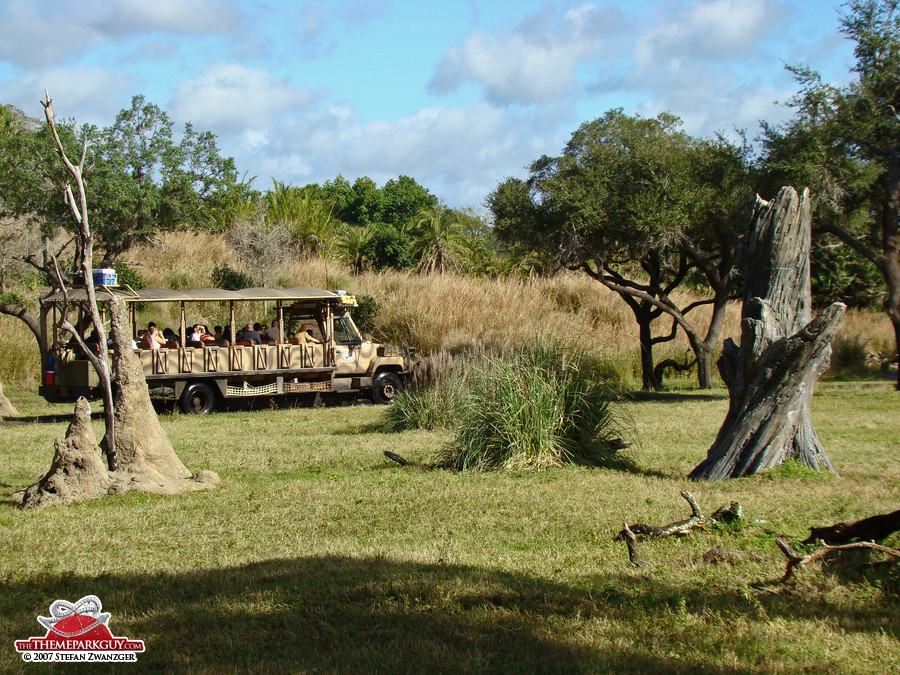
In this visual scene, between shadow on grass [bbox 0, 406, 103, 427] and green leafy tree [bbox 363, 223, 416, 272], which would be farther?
green leafy tree [bbox 363, 223, 416, 272]

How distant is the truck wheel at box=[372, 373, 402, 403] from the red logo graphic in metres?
14.8

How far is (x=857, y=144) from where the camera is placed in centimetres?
1850

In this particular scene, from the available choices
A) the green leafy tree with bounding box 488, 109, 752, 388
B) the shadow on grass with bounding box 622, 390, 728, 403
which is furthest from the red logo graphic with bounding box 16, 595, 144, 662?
the green leafy tree with bounding box 488, 109, 752, 388

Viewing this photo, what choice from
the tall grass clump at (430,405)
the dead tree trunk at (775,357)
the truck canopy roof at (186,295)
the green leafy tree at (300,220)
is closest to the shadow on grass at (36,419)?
the truck canopy roof at (186,295)

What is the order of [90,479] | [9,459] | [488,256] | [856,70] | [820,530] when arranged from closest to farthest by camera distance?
[820,530] < [90,479] < [9,459] < [856,70] < [488,256]

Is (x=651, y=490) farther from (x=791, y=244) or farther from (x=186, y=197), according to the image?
(x=186, y=197)

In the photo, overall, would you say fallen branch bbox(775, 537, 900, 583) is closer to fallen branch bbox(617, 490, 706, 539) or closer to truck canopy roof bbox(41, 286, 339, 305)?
fallen branch bbox(617, 490, 706, 539)

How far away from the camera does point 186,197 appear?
2183 cm

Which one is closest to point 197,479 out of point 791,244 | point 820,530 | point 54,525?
point 54,525

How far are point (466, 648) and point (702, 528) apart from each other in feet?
10.1

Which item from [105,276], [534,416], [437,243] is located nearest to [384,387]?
[105,276]

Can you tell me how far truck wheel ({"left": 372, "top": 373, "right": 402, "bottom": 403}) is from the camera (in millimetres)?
19484

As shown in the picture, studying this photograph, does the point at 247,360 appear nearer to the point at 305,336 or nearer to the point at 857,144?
the point at 305,336

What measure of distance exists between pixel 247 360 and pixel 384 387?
3.31 metres
